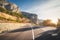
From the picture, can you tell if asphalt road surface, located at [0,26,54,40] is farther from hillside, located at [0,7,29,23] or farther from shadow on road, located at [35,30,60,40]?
hillside, located at [0,7,29,23]

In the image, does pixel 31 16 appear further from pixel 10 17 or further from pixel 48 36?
pixel 48 36

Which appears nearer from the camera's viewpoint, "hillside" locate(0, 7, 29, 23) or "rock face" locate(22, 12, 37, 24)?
"hillside" locate(0, 7, 29, 23)

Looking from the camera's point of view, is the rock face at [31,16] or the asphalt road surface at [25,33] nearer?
the asphalt road surface at [25,33]

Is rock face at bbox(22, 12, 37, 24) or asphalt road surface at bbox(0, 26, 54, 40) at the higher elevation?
rock face at bbox(22, 12, 37, 24)

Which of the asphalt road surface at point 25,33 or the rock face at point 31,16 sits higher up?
the rock face at point 31,16

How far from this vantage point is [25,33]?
3223 millimetres

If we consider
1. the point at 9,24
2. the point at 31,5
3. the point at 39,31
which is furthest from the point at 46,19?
the point at 9,24

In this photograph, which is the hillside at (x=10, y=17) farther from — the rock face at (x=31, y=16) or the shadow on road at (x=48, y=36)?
the shadow on road at (x=48, y=36)

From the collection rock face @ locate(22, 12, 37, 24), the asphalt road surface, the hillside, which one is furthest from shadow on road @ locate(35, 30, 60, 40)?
the hillside

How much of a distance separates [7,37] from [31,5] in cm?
129

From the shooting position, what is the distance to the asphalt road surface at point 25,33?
9.98ft

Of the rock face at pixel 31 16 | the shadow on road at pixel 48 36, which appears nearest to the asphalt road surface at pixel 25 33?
the shadow on road at pixel 48 36

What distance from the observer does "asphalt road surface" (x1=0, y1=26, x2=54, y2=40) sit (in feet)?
9.98

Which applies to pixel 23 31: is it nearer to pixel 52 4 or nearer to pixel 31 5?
pixel 31 5
